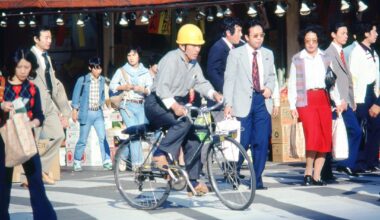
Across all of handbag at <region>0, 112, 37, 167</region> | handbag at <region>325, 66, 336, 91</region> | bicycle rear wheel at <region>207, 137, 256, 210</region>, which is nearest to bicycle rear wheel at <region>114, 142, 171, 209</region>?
bicycle rear wheel at <region>207, 137, 256, 210</region>

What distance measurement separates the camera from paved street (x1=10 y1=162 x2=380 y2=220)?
37.5 feet

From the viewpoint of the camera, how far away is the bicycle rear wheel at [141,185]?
471 inches

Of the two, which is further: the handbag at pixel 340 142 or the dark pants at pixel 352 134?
the dark pants at pixel 352 134

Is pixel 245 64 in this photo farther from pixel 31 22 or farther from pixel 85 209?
pixel 31 22

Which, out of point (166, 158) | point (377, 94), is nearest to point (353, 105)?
point (377, 94)

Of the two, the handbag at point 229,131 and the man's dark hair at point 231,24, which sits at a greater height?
the man's dark hair at point 231,24

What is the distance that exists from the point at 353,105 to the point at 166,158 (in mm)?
4214

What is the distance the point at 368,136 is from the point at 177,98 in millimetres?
5104

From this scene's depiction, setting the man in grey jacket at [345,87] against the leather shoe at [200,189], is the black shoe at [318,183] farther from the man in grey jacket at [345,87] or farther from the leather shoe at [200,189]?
the leather shoe at [200,189]

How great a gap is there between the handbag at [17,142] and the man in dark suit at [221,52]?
5.09 m

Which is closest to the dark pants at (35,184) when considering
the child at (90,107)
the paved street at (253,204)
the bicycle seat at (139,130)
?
the paved street at (253,204)

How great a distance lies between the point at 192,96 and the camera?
48.5 ft

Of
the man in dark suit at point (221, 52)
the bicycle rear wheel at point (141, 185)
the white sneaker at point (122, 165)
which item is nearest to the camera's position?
the bicycle rear wheel at point (141, 185)

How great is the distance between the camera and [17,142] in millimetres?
9875
